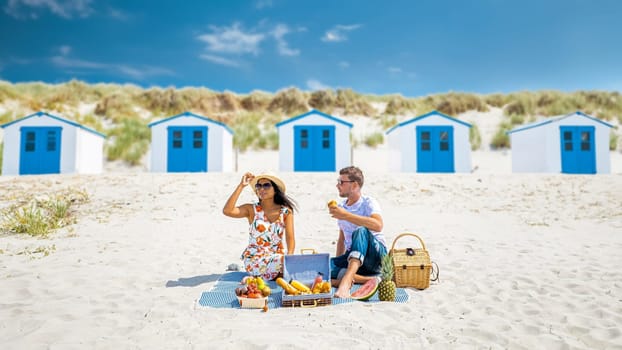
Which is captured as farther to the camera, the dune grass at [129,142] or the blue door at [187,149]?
the dune grass at [129,142]

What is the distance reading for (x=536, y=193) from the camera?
36.3ft

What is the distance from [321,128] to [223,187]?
6079 mm

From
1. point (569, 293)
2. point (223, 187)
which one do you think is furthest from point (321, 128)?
point (569, 293)

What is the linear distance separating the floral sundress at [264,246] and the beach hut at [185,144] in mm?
12403

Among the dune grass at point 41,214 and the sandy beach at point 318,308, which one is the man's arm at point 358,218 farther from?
the dune grass at point 41,214

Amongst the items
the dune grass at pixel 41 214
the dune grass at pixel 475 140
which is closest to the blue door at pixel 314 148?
the dune grass at pixel 41 214

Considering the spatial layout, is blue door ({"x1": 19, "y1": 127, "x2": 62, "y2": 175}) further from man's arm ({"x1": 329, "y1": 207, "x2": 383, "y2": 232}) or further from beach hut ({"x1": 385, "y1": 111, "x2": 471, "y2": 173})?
man's arm ({"x1": 329, "y1": 207, "x2": 383, "y2": 232})

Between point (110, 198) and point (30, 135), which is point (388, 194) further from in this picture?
point (30, 135)

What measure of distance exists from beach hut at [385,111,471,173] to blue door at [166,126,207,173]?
8.10 m

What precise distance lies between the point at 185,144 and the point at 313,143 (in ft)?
16.5

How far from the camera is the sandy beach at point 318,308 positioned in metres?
2.82

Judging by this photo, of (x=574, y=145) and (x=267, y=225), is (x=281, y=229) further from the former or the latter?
(x=574, y=145)

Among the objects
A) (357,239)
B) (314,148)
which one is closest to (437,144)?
(314,148)

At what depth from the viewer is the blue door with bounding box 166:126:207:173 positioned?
15.8 metres
